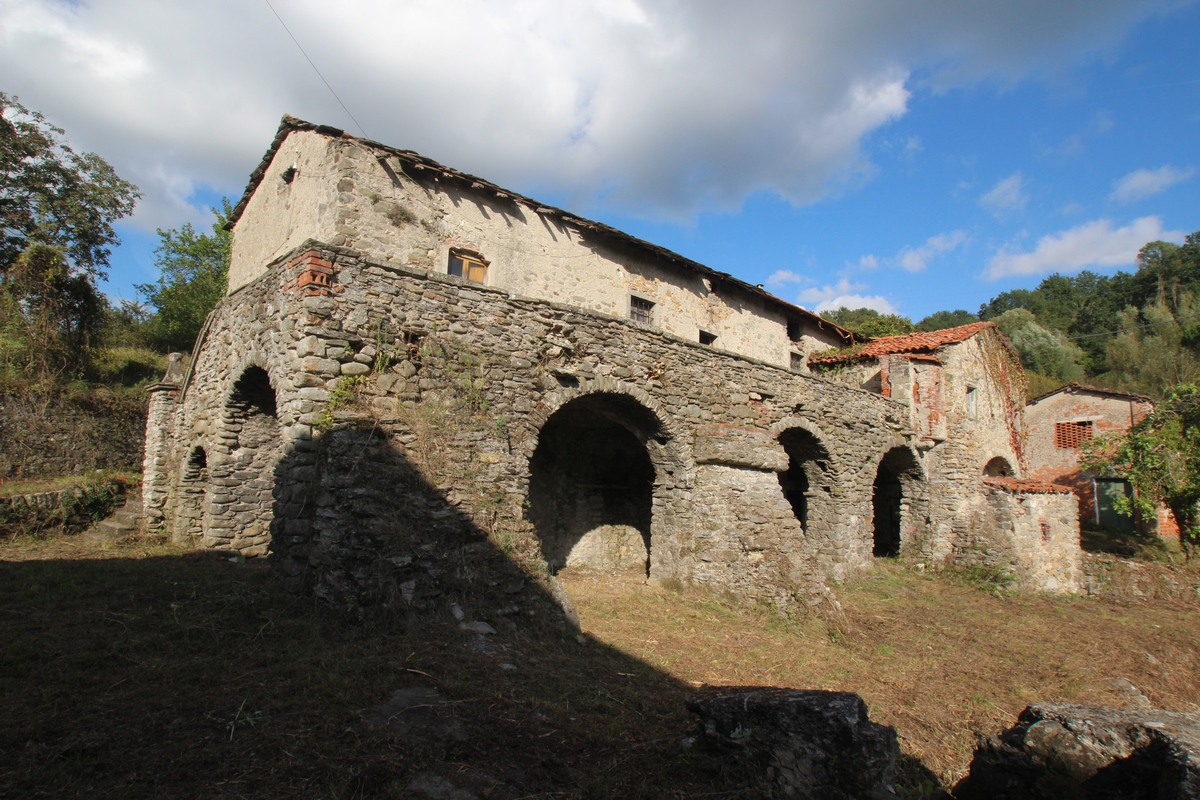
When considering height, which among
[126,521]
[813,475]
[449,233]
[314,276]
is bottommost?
[126,521]

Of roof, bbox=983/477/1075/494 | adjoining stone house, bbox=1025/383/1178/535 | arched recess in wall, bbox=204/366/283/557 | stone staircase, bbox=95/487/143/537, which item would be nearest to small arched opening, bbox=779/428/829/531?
roof, bbox=983/477/1075/494

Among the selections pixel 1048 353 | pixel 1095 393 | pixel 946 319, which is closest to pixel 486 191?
pixel 1095 393

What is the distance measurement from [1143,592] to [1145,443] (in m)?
3.86

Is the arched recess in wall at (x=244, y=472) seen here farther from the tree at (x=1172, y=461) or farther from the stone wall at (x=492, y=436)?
the tree at (x=1172, y=461)

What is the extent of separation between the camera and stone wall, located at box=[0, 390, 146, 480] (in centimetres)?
1374

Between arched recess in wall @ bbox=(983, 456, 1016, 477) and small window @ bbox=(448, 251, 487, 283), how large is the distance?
16467mm

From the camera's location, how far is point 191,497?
11.2m

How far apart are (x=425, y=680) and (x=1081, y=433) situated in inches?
1077

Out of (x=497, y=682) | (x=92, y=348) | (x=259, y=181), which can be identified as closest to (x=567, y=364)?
(x=497, y=682)

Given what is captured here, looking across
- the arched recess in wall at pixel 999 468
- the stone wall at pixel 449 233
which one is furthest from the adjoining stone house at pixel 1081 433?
the stone wall at pixel 449 233

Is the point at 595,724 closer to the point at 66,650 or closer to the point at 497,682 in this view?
the point at 497,682

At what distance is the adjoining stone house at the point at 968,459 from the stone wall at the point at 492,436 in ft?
7.63

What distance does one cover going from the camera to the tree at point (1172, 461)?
50.4 feet

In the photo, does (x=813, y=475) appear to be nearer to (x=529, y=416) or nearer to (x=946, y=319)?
(x=529, y=416)
